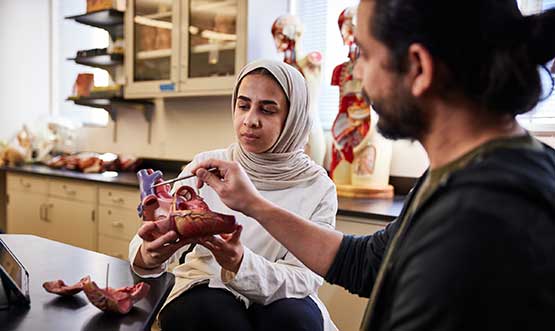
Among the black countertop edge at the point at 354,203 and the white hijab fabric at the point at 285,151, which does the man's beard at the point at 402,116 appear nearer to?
the white hijab fabric at the point at 285,151

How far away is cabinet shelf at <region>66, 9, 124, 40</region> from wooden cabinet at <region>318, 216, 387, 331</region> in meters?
2.36

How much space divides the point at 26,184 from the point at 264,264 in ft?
9.82

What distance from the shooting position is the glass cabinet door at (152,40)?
128 inches

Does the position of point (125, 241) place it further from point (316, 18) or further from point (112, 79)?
point (316, 18)

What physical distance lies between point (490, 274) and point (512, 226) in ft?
0.21

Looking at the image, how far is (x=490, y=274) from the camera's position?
1.95 feet

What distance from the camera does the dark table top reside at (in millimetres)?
856

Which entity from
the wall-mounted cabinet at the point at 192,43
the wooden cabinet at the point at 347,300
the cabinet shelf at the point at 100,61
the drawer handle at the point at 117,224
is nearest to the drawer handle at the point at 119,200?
the drawer handle at the point at 117,224

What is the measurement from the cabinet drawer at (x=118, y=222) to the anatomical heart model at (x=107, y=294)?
2.00 metres

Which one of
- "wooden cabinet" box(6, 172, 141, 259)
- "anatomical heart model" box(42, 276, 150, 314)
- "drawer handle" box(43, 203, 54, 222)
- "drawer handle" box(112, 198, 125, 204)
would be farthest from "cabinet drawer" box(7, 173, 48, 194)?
"anatomical heart model" box(42, 276, 150, 314)

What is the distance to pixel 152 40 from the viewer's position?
335 cm

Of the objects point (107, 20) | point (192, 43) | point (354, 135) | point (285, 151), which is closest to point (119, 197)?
point (192, 43)

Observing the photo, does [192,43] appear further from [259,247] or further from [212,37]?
[259,247]

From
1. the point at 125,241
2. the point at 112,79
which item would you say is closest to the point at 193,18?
the point at 112,79
